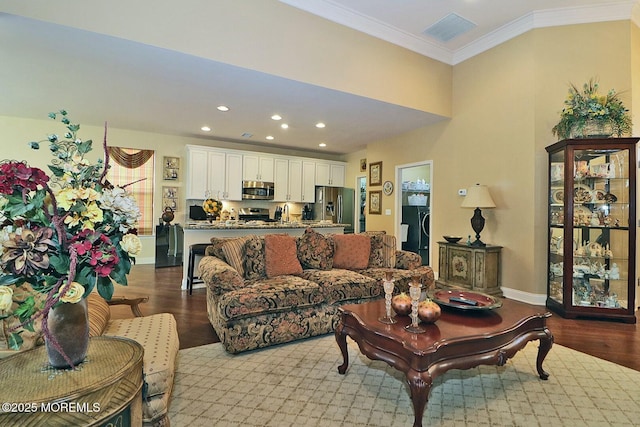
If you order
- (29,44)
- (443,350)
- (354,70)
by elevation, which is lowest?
(443,350)

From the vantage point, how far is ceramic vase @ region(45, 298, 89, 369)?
1079mm

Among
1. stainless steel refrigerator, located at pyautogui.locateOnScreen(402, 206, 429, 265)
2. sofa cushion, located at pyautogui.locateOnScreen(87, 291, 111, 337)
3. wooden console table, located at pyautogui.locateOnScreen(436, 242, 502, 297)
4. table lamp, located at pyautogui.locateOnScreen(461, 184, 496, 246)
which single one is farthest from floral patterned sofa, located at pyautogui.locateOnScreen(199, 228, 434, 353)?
stainless steel refrigerator, located at pyautogui.locateOnScreen(402, 206, 429, 265)

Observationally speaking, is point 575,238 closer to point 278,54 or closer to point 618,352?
point 618,352

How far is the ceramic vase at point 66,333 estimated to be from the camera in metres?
1.08

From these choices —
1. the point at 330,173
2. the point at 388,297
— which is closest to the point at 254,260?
the point at 388,297

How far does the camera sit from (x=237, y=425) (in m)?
1.76

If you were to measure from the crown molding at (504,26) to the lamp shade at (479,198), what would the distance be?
6.86 ft

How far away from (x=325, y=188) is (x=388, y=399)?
21.8ft

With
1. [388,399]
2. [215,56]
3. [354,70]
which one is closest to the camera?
[388,399]

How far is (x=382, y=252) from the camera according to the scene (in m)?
3.99

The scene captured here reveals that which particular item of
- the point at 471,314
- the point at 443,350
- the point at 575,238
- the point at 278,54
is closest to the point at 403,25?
the point at 278,54

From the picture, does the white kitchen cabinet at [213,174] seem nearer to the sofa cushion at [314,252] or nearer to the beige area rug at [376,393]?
the sofa cushion at [314,252]

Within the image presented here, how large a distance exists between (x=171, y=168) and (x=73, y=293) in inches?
Answer: 270

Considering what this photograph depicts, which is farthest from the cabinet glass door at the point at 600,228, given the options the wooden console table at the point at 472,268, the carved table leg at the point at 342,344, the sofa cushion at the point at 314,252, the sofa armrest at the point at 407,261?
the carved table leg at the point at 342,344
